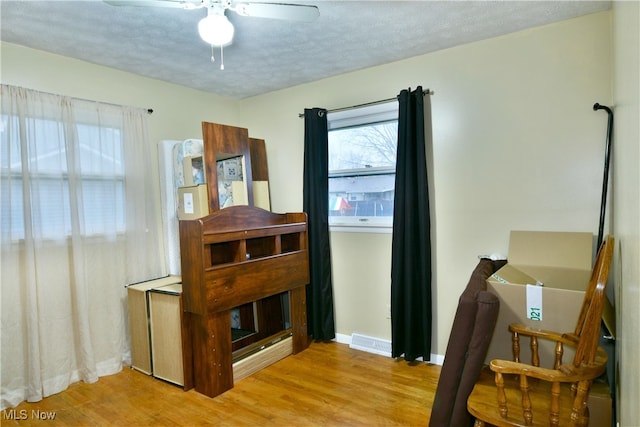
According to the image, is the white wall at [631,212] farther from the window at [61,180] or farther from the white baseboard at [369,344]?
the window at [61,180]

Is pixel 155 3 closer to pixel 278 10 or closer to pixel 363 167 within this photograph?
pixel 278 10

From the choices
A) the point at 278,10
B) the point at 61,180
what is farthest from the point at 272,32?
the point at 61,180

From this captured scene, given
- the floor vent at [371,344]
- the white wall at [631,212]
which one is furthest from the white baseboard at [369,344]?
the white wall at [631,212]

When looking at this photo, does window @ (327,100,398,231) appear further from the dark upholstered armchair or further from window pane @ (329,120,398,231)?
the dark upholstered armchair

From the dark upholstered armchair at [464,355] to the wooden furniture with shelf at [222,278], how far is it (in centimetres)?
147

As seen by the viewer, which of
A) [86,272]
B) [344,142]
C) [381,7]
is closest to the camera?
[381,7]

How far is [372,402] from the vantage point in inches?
93.4

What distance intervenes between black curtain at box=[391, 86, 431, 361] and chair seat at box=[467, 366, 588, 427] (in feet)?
3.17

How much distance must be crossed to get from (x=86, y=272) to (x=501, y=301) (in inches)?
112

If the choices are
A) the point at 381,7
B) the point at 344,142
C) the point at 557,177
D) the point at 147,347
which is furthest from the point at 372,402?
the point at 381,7

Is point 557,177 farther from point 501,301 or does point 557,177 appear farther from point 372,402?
point 372,402

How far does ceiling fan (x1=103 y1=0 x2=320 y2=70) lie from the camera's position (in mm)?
1675

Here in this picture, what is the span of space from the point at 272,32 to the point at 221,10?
2.12 feet

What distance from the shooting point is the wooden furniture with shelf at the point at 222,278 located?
2.46 metres
